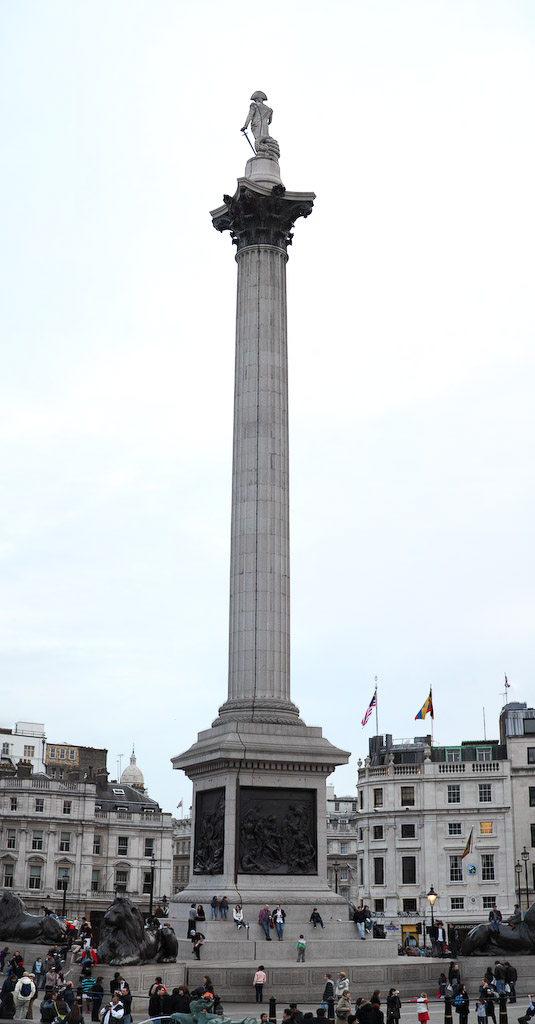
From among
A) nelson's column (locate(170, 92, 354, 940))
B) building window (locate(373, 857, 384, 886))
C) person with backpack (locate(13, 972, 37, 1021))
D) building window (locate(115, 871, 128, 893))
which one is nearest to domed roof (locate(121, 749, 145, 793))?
building window (locate(115, 871, 128, 893))

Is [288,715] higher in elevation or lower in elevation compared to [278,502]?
lower

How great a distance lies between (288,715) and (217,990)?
1272 cm

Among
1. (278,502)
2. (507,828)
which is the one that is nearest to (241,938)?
(278,502)

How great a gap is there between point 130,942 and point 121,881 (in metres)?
66.6

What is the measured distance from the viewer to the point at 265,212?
48.4 metres

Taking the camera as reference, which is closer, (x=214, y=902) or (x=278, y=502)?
(x=214, y=902)

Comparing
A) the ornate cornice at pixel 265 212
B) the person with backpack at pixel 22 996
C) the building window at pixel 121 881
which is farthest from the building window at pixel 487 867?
the person with backpack at pixel 22 996

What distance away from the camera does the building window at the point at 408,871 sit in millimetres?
82312

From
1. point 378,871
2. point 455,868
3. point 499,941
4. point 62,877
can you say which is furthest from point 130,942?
point 62,877

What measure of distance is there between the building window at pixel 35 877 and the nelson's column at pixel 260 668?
166ft

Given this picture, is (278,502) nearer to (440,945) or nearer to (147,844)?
(440,945)

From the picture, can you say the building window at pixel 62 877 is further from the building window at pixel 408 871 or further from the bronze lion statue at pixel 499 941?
the bronze lion statue at pixel 499 941

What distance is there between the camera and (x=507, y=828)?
267ft

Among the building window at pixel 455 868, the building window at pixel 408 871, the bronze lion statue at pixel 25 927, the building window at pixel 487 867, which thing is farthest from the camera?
the building window at pixel 408 871
